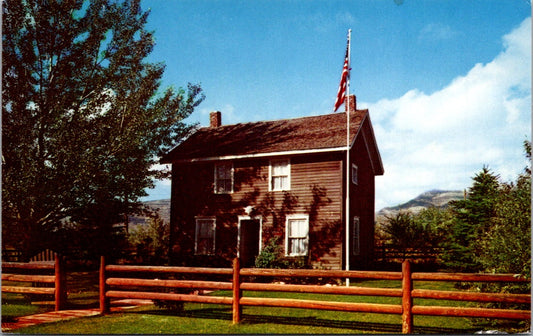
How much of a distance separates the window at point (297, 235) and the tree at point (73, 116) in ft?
19.1

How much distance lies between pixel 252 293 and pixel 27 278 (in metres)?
5.97

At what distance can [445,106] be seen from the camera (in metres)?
9.25

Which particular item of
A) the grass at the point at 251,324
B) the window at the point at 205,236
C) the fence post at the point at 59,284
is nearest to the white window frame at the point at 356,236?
the window at the point at 205,236

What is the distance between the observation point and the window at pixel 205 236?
18438mm

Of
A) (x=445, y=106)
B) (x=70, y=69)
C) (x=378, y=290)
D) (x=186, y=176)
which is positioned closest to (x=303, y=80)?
(x=445, y=106)

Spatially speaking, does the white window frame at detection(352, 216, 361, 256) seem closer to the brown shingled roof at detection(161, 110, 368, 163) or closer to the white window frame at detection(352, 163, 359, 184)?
the white window frame at detection(352, 163, 359, 184)

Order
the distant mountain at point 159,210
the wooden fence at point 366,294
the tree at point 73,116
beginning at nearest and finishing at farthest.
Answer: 1. the wooden fence at point 366,294
2. the tree at point 73,116
3. the distant mountain at point 159,210

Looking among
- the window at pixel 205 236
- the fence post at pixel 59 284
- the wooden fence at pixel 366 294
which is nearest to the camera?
the wooden fence at pixel 366 294

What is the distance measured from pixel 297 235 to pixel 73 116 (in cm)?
894

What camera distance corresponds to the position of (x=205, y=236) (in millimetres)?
18578

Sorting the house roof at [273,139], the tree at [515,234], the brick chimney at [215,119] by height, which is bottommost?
the tree at [515,234]

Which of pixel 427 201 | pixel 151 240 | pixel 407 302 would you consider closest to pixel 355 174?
pixel 151 240

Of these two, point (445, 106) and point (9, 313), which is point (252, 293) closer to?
point (9, 313)

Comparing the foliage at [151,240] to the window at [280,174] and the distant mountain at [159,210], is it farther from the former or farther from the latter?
the window at [280,174]
